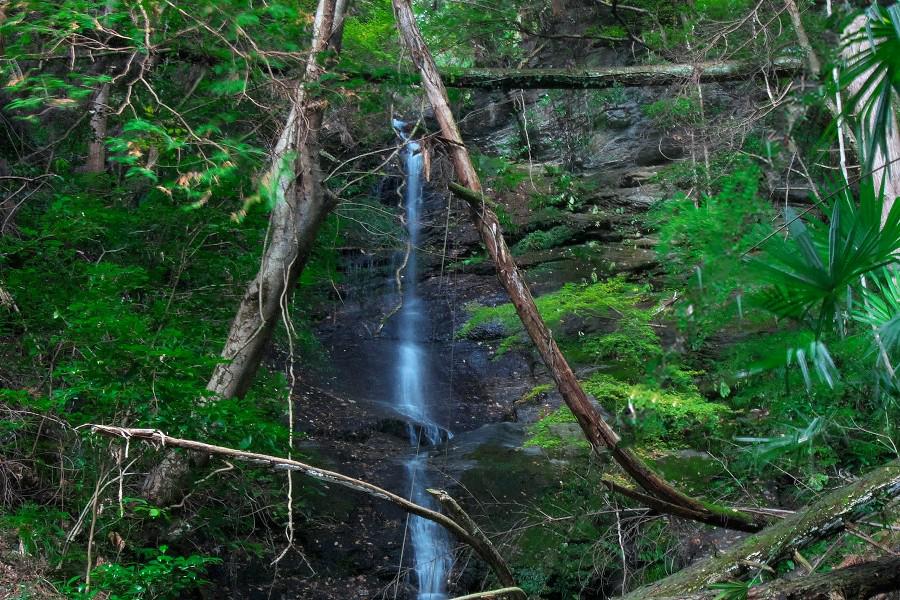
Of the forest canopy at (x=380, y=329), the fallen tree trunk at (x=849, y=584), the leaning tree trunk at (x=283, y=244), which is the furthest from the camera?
the leaning tree trunk at (x=283, y=244)

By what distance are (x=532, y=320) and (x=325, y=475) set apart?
102 inches

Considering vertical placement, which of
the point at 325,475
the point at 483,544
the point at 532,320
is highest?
the point at 532,320

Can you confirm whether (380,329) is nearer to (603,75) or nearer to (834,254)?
(603,75)

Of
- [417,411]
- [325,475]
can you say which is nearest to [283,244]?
[325,475]

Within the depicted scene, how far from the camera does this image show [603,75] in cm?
866

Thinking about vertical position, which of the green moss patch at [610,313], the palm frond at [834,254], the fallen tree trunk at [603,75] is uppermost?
the fallen tree trunk at [603,75]

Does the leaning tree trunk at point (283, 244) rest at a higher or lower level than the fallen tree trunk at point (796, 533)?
higher

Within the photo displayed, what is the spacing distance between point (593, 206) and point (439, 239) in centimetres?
344

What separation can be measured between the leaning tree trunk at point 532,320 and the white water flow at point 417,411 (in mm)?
444

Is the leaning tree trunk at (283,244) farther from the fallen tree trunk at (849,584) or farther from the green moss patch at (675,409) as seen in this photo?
the fallen tree trunk at (849,584)

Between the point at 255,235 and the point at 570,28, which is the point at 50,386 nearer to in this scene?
the point at 255,235

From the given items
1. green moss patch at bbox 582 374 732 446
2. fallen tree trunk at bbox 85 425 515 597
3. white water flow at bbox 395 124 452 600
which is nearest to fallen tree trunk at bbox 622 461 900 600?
fallen tree trunk at bbox 85 425 515 597

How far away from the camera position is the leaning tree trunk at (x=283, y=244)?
260 inches

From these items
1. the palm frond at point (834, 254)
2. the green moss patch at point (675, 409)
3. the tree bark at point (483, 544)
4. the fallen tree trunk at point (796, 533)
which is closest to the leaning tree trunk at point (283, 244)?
the tree bark at point (483, 544)
